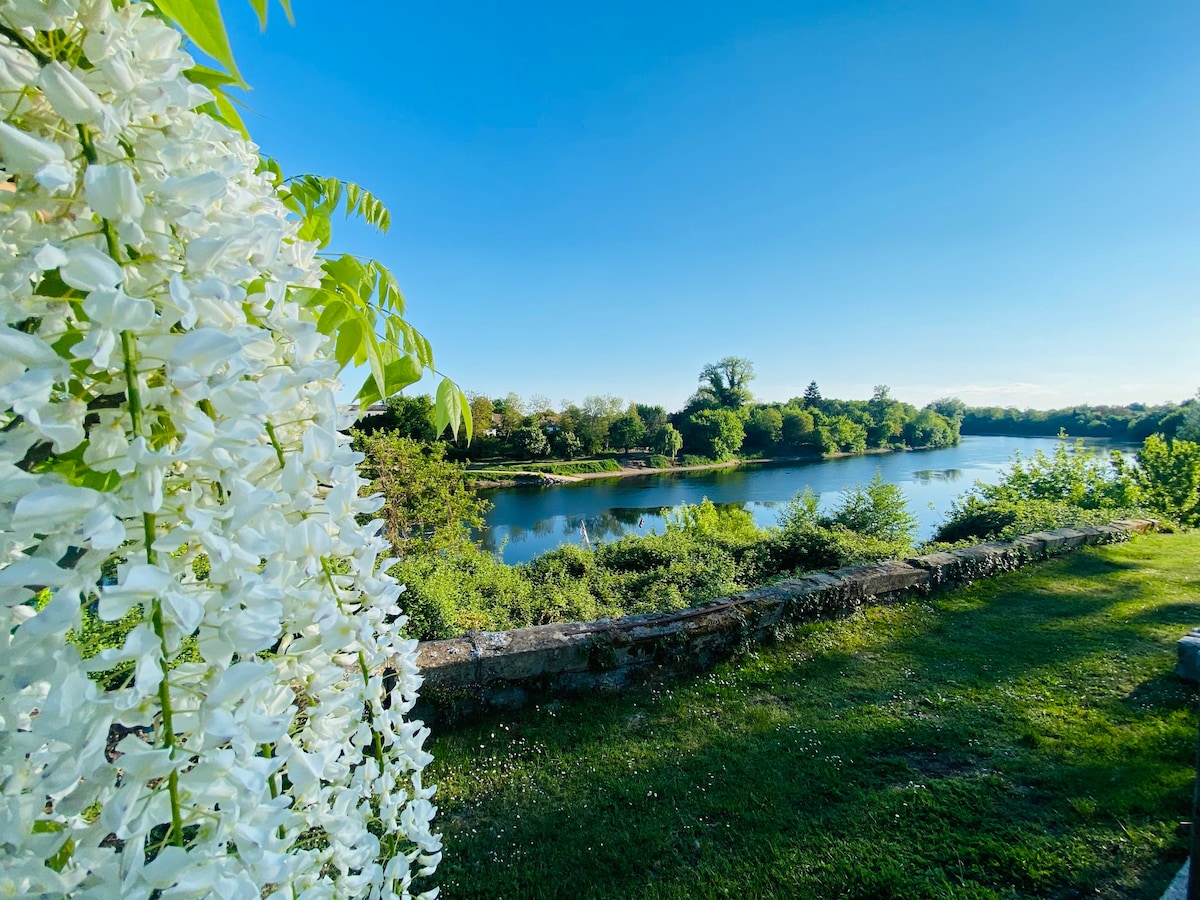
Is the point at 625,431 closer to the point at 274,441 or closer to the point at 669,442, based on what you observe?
the point at 669,442

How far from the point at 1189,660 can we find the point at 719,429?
183ft

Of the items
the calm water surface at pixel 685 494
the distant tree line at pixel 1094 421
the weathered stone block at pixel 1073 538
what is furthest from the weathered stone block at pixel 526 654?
the distant tree line at pixel 1094 421

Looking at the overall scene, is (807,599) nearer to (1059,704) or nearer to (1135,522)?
(1059,704)

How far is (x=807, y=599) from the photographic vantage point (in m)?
6.13

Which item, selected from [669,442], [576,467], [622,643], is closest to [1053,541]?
[622,643]

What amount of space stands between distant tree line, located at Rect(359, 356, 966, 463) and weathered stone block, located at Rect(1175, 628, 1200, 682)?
4430cm

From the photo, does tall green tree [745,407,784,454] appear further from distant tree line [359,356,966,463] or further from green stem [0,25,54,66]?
green stem [0,25,54,66]

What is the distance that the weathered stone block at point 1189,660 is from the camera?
4547 millimetres

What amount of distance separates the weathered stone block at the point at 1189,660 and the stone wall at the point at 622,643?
8.43 feet

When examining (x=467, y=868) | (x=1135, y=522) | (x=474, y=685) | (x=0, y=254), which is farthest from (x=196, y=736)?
(x=1135, y=522)

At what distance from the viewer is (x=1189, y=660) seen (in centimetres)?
458

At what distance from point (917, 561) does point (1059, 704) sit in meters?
3.08

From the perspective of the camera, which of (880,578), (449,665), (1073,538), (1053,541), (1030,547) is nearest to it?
(449,665)

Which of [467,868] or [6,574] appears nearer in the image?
[6,574]
